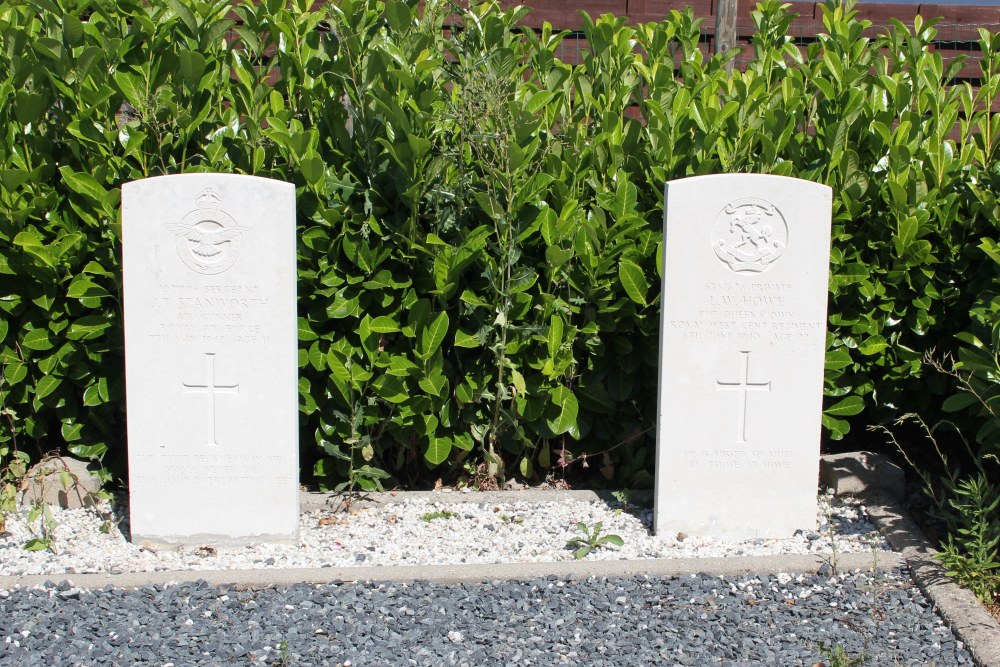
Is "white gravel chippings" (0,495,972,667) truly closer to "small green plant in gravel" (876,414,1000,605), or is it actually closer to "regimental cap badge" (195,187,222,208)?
"small green plant in gravel" (876,414,1000,605)

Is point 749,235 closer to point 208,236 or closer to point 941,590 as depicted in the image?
point 941,590

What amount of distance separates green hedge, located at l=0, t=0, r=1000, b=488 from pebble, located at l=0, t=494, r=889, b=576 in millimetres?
278

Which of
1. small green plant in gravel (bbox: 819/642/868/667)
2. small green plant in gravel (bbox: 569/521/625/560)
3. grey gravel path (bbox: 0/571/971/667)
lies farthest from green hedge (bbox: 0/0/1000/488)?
small green plant in gravel (bbox: 819/642/868/667)

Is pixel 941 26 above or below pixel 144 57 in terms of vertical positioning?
above

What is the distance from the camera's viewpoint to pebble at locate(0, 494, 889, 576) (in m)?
3.81

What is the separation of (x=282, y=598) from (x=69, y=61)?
2429 millimetres

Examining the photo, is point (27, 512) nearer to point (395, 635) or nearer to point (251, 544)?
point (251, 544)

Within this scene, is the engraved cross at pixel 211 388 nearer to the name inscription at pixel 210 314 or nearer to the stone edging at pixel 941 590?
the name inscription at pixel 210 314

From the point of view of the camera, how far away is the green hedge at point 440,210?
4.13 m

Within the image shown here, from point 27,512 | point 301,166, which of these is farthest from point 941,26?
point 27,512

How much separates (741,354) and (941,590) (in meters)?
1.11

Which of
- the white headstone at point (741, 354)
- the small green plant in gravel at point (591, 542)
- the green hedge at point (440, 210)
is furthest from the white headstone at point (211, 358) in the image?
the white headstone at point (741, 354)

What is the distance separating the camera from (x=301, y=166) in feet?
13.2

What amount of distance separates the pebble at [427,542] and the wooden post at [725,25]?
10.8 ft
